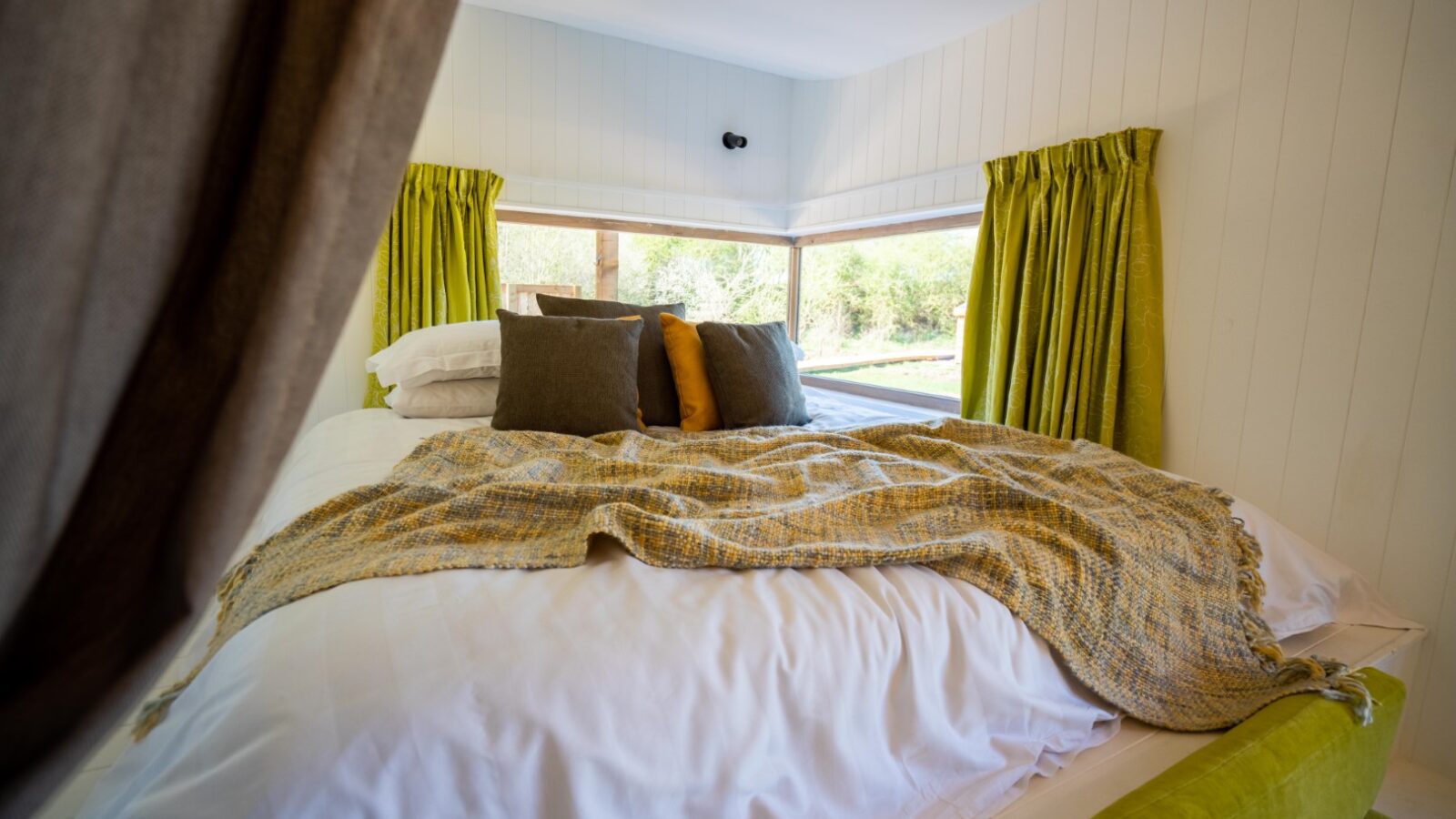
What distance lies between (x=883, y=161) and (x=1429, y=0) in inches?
79.4

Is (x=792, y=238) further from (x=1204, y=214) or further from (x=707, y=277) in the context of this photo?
(x=1204, y=214)

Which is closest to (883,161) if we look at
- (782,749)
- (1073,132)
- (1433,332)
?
(1073,132)

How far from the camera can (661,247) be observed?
396 cm

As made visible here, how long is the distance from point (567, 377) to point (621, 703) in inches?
56.0

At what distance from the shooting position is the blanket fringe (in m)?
1.22

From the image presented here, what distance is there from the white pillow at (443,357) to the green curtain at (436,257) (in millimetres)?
595

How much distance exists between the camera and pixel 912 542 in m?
1.23

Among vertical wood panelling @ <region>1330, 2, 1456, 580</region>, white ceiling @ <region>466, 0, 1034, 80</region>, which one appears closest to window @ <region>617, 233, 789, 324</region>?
white ceiling @ <region>466, 0, 1034, 80</region>

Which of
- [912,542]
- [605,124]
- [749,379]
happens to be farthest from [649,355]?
[605,124]

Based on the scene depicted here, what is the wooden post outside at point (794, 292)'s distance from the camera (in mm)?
4383

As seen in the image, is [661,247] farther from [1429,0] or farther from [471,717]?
[471,717]

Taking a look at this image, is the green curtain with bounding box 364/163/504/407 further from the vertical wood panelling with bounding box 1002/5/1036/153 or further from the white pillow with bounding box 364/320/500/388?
the vertical wood panelling with bounding box 1002/5/1036/153

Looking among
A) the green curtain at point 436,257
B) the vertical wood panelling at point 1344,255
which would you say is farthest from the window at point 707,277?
the vertical wood panelling at point 1344,255

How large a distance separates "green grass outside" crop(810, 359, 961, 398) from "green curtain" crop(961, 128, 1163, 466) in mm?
436
